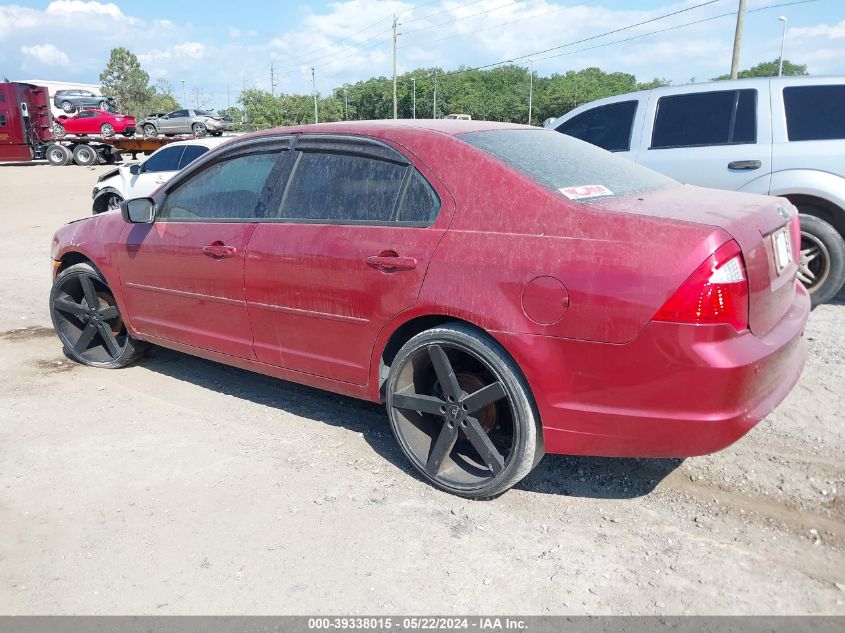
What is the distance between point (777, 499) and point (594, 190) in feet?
5.31

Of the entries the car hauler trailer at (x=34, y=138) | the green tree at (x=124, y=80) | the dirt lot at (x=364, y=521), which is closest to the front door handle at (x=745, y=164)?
the dirt lot at (x=364, y=521)

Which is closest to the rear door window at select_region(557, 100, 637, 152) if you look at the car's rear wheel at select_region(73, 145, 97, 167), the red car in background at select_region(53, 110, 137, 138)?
the car's rear wheel at select_region(73, 145, 97, 167)

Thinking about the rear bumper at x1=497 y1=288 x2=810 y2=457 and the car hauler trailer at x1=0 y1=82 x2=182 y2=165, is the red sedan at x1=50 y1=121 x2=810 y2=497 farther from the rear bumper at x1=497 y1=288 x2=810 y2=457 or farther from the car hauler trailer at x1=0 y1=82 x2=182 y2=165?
the car hauler trailer at x1=0 y1=82 x2=182 y2=165

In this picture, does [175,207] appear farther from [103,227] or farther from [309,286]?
[309,286]

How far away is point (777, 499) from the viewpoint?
10.0 feet

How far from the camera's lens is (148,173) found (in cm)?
1241

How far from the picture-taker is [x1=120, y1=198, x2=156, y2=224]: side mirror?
4.34m

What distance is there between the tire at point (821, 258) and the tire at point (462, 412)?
3.68 metres

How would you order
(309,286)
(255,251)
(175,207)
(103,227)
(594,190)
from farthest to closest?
(103,227) → (175,207) → (255,251) → (309,286) → (594,190)

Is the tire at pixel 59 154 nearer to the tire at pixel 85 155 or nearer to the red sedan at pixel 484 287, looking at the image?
the tire at pixel 85 155

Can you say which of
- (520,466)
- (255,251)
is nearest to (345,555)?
(520,466)

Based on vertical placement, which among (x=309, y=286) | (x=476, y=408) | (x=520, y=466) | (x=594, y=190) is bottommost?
(x=520, y=466)

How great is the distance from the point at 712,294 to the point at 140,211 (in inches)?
137

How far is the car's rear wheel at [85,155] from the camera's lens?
28.8m
